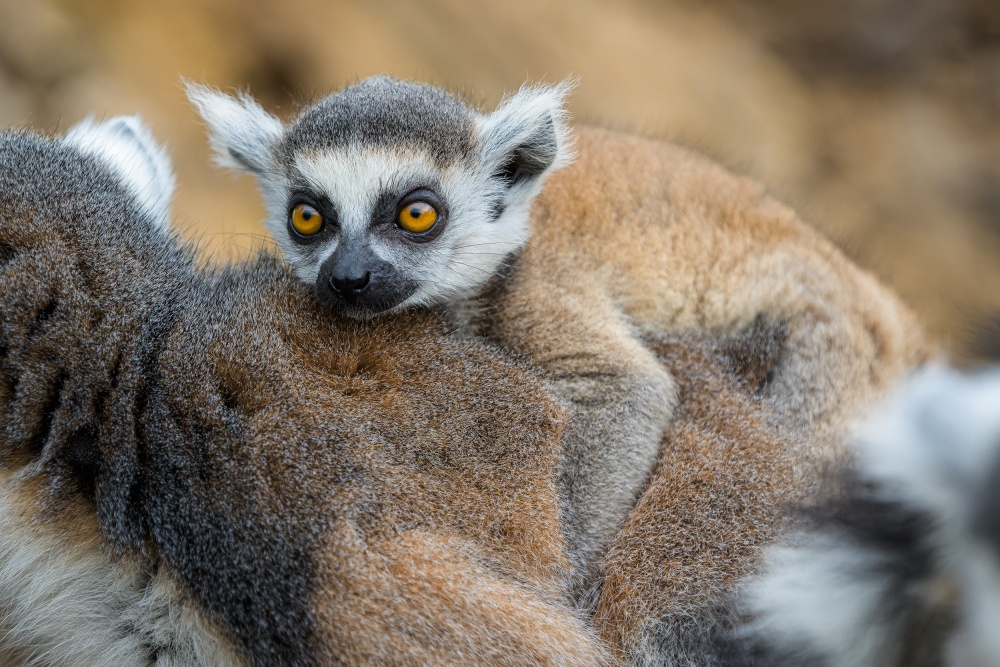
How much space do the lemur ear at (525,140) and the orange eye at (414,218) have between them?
391 millimetres

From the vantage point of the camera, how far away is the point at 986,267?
7.97 meters

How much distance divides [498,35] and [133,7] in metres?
2.95

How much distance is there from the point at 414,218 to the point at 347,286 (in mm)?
547

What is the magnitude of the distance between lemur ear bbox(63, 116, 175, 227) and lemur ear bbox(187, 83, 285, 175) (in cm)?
33

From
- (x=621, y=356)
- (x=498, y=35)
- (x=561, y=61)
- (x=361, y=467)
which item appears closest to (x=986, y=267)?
(x=561, y=61)

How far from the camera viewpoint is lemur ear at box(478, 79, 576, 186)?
11.2 ft

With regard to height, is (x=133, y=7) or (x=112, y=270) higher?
(x=133, y=7)

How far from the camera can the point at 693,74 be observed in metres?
7.86

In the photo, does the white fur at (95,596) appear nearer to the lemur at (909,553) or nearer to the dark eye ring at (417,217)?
the lemur at (909,553)

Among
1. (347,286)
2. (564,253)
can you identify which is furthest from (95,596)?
(564,253)

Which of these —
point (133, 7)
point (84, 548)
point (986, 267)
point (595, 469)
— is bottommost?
point (84, 548)

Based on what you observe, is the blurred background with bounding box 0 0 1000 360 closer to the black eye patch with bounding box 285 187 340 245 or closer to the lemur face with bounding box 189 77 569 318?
the lemur face with bounding box 189 77 569 318

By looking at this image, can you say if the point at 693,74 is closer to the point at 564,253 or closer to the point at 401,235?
the point at 564,253

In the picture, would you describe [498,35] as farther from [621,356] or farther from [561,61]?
[621,356]
